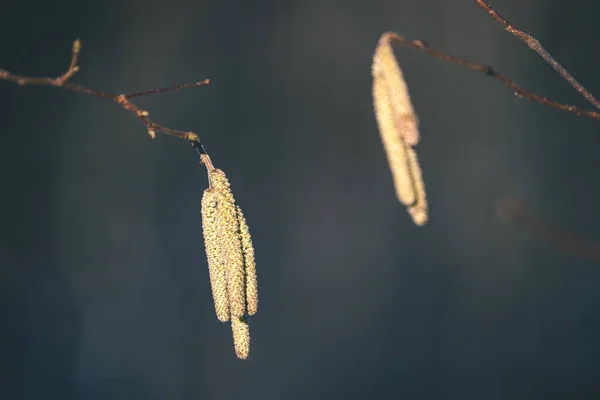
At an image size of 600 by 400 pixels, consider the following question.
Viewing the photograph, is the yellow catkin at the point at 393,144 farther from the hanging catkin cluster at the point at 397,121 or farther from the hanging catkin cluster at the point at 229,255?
the hanging catkin cluster at the point at 229,255

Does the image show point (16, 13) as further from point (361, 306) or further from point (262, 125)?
point (361, 306)

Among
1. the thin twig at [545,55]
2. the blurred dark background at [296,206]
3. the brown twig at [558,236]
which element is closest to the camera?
the brown twig at [558,236]

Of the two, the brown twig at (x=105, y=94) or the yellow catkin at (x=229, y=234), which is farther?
the yellow catkin at (x=229, y=234)

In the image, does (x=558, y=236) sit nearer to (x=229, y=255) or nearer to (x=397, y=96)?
(x=397, y=96)

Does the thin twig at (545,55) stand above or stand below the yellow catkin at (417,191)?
above

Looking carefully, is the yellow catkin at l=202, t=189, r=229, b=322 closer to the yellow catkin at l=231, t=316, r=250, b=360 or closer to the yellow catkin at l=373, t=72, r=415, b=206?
the yellow catkin at l=231, t=316, r=250, b=360

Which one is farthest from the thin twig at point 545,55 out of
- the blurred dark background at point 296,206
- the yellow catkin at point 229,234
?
the blurred dark background at point 296,206
